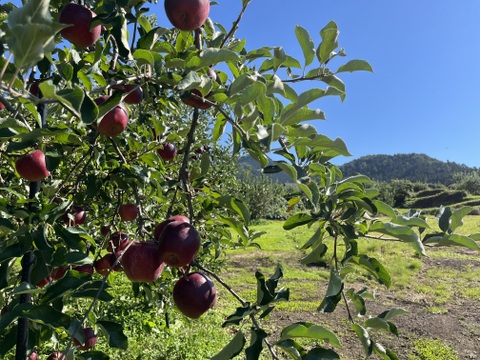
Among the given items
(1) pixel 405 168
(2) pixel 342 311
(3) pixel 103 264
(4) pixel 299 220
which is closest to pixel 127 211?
(3) pixel 103 264

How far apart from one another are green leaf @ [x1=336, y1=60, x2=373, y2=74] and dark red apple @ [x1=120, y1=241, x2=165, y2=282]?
2.24ft

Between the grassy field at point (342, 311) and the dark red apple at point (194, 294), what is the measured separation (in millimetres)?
976

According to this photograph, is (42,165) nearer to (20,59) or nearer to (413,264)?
(20,59)

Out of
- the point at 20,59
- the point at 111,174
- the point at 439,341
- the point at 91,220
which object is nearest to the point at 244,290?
the point at 439,341

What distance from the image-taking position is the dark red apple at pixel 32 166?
4.38ft

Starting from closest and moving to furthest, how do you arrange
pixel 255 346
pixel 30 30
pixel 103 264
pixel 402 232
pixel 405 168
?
1. pixel 30 30
2. pixel 255 346
3. pixel 402 232
4. pixel 103 264
5. pixel 405 168

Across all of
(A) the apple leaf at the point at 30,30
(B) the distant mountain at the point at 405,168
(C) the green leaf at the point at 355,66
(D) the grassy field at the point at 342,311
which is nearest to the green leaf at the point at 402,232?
(C) the green leaf at the point at 355,66

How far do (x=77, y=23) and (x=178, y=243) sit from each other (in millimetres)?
596

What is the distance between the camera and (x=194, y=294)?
1076 millimetres

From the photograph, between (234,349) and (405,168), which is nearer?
(234,349)

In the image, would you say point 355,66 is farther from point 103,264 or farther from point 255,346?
point 103,264

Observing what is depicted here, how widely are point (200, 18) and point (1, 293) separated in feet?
3.35

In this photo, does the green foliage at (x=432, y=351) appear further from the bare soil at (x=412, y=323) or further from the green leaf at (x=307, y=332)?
the green leaf at (x=307, y=332)

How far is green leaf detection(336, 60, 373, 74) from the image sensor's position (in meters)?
1.03
